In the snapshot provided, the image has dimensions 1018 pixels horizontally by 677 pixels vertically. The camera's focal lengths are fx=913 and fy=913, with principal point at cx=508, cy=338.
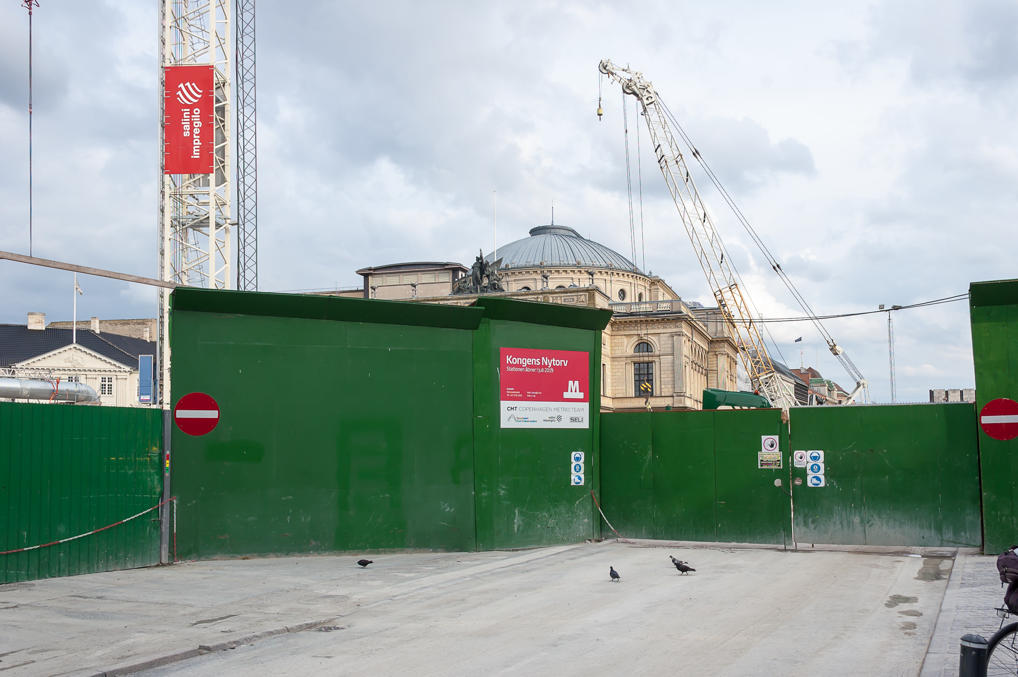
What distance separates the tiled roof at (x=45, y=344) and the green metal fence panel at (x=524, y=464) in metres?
73.6

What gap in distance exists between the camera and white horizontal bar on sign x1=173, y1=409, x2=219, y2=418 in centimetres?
1510

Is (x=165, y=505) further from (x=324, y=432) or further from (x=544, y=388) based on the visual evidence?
(x=544, y=388)

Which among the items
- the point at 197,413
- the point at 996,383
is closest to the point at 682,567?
the point at 996,383

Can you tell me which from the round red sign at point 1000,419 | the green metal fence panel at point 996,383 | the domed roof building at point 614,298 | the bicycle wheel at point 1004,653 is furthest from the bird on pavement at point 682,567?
the domed roof building at point 614,298

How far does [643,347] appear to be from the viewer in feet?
281

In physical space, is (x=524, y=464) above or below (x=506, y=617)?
above

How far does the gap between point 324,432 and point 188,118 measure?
3900cm

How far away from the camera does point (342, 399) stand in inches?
639

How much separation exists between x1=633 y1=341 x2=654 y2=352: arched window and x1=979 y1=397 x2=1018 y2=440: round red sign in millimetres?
69815

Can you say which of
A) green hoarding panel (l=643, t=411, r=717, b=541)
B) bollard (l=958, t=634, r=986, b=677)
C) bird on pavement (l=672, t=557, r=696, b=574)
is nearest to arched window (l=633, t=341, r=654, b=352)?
green hoarding panel (l=643, t=411, r=717, b=541)

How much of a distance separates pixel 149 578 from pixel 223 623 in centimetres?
383

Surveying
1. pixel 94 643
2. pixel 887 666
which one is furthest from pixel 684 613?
pixel 94 643

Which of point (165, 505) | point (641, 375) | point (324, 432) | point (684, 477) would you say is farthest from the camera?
point (641, 375)

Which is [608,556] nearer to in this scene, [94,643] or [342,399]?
[342,399]
